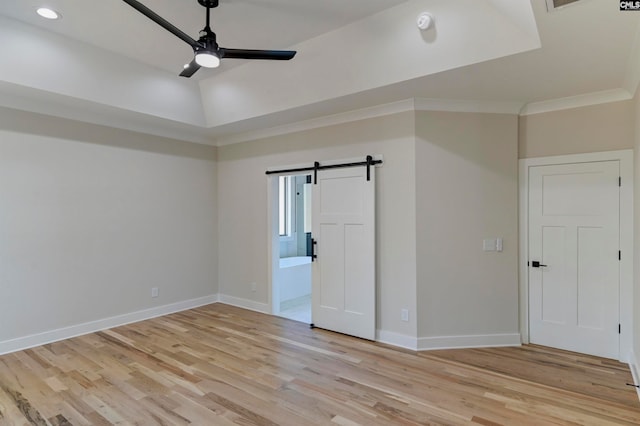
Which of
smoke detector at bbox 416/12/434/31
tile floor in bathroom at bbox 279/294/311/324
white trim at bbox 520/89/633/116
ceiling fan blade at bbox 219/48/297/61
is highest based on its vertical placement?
smoke detector at bbox 416/12/434/31

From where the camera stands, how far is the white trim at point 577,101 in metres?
3.38

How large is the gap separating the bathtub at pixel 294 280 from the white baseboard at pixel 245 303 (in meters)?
0.74

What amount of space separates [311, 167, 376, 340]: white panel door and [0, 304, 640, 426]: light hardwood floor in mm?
306

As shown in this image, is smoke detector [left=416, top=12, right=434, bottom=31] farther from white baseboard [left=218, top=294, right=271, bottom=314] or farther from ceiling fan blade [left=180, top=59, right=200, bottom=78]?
white baseboard [left=218, top=294, right=271, bottom=314]

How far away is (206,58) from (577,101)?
3.69 metres

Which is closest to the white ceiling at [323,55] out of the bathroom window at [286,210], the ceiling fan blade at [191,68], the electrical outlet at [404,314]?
the ceiling fan blade at [191,68]

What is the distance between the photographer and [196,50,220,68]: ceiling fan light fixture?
2.48 metres

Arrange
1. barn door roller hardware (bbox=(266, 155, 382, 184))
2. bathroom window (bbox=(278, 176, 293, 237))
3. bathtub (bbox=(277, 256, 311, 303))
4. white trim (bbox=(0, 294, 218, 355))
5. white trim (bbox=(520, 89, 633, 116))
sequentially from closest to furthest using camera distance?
white trim (bbox=(520, 89, 633, 116)) < white trim (bbox=(0, 294, 218, 355)) < barn door roller hardware (bbox=(266, 155, 382, 184)) < bathtub (bbox=(277, 256, 311, 303)) < bathroom window (bbox=(278, 176, 293, 237))

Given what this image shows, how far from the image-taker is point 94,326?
170 inches

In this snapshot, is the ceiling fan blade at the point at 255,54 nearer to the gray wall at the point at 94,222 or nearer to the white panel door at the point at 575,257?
the gray wall at the point at 94,222

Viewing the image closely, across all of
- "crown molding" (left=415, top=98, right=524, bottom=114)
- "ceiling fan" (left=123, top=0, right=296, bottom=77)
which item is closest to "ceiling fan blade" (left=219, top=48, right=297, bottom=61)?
"ceiling fan" (left=123, top=0, right=296, bottom=77)

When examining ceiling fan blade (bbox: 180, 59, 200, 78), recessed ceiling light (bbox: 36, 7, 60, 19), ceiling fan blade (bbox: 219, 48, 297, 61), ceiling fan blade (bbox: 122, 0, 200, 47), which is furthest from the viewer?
recessed ceiling light (bbox: 36, 7, 60, 19)

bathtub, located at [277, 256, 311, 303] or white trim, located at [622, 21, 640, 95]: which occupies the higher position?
white trim, located at [622, 21, 640, 95]

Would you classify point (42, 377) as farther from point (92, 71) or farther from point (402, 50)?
point (402, 50)
